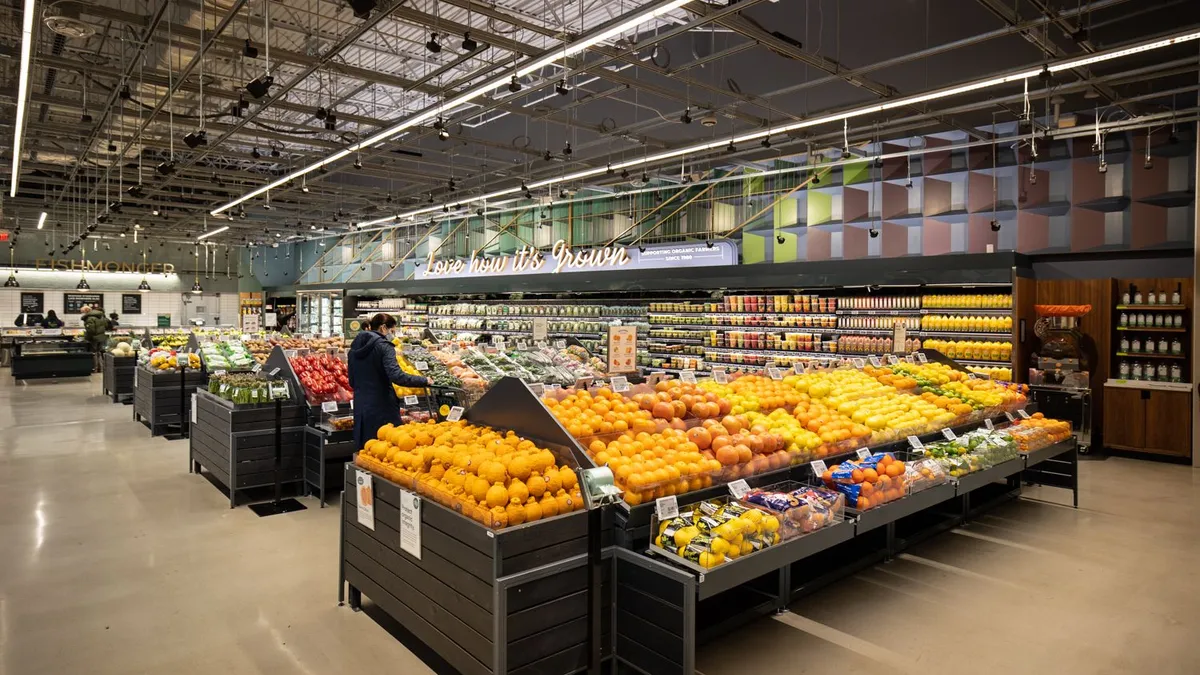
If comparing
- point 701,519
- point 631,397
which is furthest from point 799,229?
point 701,519

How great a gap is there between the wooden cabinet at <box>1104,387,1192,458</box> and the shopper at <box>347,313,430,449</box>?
8510 millimetres

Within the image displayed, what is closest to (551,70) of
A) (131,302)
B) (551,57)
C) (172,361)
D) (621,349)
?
(551,57)

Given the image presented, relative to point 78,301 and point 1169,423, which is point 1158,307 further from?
point 78,301

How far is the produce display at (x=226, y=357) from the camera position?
834 cm

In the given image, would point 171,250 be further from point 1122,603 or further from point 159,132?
point 1122,603

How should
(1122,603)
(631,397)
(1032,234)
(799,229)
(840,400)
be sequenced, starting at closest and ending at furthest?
(1122,603) → (631,397) → (840,400) → (1032,234) → (799,229)

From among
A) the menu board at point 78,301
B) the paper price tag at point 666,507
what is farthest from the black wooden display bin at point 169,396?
the menu board at point 78,301

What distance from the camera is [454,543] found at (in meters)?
2.93

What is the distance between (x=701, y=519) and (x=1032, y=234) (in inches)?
377

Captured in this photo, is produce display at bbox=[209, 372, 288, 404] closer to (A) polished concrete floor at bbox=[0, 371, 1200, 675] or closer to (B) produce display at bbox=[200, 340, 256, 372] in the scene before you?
(A) polished concrete floor at bbox=[0, 371, 1200, 675]

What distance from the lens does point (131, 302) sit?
26797mm

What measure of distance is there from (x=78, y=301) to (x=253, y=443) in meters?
25.7

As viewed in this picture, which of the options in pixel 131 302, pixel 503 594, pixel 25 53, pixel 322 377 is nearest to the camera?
pixel 503 594

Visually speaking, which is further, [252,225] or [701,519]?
[252,225]
